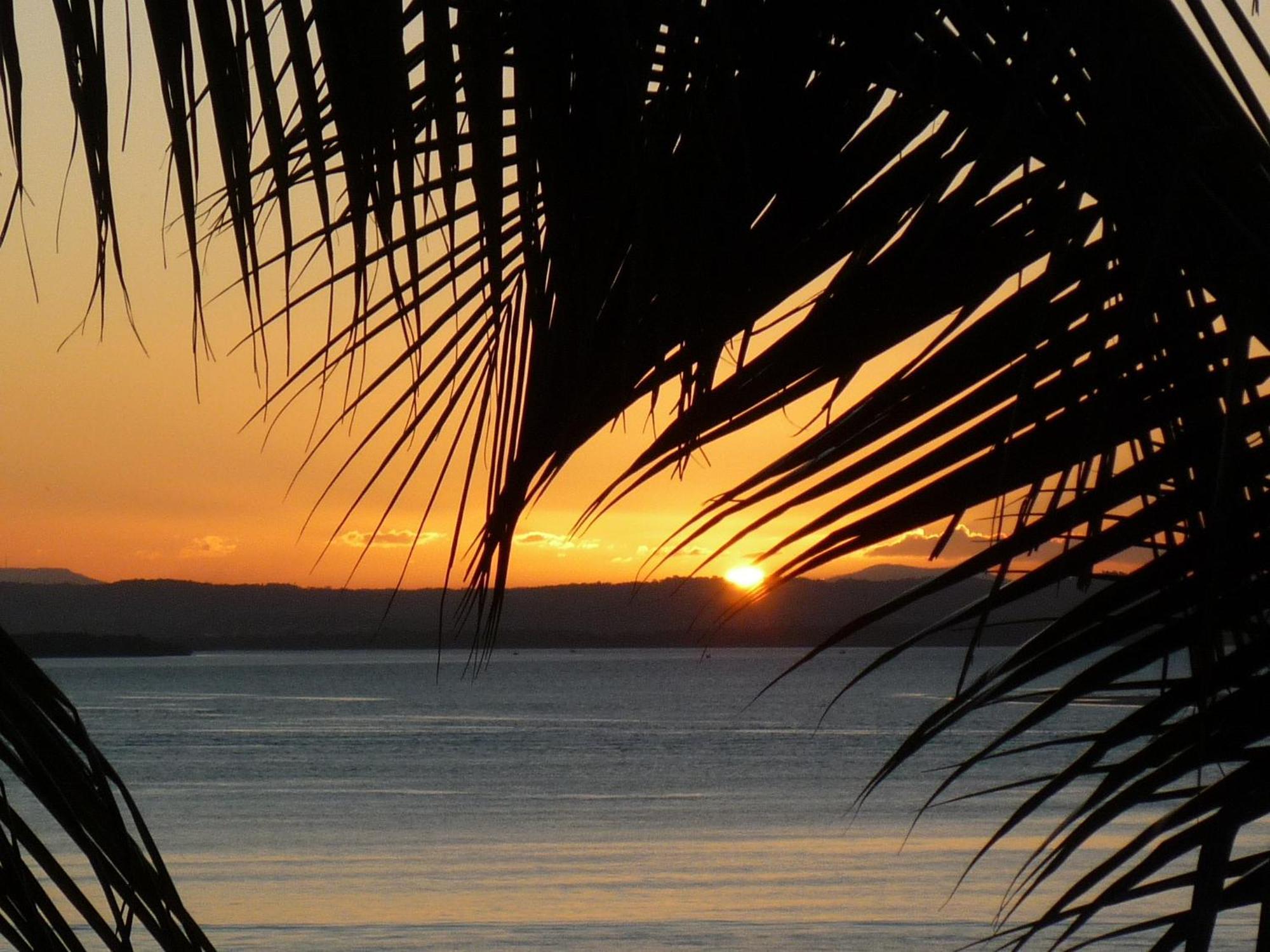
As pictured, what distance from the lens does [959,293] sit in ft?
3.58

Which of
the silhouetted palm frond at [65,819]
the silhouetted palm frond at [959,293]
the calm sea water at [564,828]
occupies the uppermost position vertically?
the silhouetted palm frond at [959,293]

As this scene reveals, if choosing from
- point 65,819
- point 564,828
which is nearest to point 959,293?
point 65,819

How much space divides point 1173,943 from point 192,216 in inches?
31.0

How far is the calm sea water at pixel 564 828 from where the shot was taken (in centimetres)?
1898

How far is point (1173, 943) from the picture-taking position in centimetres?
98

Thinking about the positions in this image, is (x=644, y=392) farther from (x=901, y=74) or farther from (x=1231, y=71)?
(x=1231, y=71)

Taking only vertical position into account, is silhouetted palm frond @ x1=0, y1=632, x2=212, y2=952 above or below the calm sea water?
above

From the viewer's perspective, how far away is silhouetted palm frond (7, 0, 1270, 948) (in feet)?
2.91

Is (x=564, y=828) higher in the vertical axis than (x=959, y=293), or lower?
lower

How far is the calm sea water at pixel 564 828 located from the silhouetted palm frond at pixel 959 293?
349 mm

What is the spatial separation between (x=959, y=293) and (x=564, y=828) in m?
30.0

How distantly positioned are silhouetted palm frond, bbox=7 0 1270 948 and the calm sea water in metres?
0.35

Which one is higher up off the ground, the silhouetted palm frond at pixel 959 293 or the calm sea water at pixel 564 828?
the silhouetted palm frond at pixel 959 293

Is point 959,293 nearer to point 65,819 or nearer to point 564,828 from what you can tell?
point 65,819
